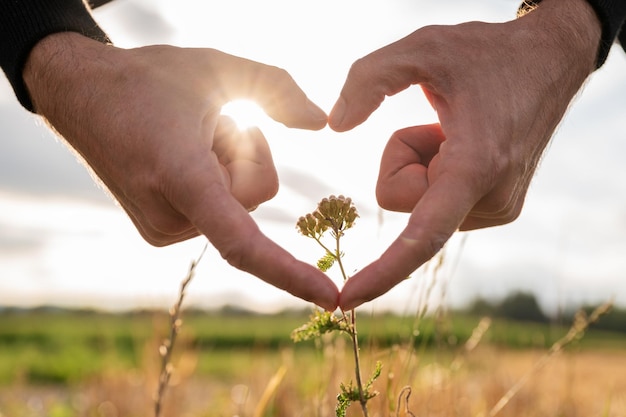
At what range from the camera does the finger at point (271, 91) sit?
1.41m

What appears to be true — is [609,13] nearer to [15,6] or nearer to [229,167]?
[229,167]

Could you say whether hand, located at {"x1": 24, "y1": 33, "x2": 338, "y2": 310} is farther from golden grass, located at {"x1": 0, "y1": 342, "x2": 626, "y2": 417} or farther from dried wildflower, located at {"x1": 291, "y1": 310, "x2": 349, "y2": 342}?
golden grass, located at {"x1": 0, "y1": 342, "x2": 626, "y2": 417}

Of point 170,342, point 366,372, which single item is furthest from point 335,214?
point 366,372

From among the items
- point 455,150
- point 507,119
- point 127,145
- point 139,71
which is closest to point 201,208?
point 127,145

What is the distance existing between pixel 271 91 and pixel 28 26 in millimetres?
821

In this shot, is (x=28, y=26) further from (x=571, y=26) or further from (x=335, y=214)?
(x=571, y=26)

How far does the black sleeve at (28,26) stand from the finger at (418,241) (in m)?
1.20

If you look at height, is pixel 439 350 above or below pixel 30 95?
below

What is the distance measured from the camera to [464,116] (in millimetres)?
1356

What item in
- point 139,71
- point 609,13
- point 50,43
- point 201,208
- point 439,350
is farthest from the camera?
point 439,350

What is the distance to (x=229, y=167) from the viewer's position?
4.94 feet

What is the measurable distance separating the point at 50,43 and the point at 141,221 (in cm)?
58

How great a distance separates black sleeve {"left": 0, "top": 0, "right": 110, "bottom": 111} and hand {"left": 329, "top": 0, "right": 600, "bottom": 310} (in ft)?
2.82

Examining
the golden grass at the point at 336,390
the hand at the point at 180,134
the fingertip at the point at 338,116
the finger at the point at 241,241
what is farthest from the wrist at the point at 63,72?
the golden grass at the point at 336,390
